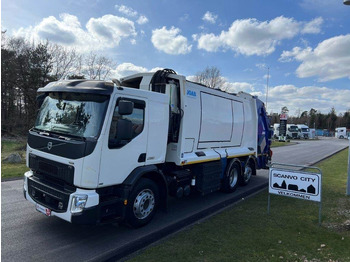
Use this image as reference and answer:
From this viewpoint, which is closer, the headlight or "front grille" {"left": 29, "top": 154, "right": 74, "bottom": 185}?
the headlight

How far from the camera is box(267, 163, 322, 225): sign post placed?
17.3 feet

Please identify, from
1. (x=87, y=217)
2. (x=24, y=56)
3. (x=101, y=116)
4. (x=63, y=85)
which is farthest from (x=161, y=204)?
(x=24, y=56)

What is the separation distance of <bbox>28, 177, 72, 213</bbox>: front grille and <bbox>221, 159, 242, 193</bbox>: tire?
485 centimetres

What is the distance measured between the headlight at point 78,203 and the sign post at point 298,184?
4.13 metres

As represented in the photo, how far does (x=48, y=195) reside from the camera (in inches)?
171

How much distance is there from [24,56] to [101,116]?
1165 inches

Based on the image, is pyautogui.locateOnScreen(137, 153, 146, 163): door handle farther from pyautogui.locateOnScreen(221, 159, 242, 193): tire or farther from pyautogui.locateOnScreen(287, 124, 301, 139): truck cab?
A: pyautogui.locateOnScreen(287, 124, 301, 139): truck cab

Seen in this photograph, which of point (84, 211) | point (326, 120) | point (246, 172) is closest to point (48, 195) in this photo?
point (84, 211)

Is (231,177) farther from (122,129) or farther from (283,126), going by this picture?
(283,126)

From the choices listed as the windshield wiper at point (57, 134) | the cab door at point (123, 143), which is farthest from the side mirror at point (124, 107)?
the windshield wiper at point (57, 134)

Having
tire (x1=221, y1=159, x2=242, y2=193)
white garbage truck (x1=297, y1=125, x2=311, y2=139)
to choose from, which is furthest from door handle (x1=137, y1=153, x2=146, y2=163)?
white garbage truck (x1=297, y1=125, x2=311, y2=139)

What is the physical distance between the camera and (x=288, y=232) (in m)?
4.91

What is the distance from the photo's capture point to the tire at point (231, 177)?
25.1 feet

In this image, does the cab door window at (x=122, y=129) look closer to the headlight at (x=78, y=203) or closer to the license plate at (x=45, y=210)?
the headlight at (x=78, y=203)
